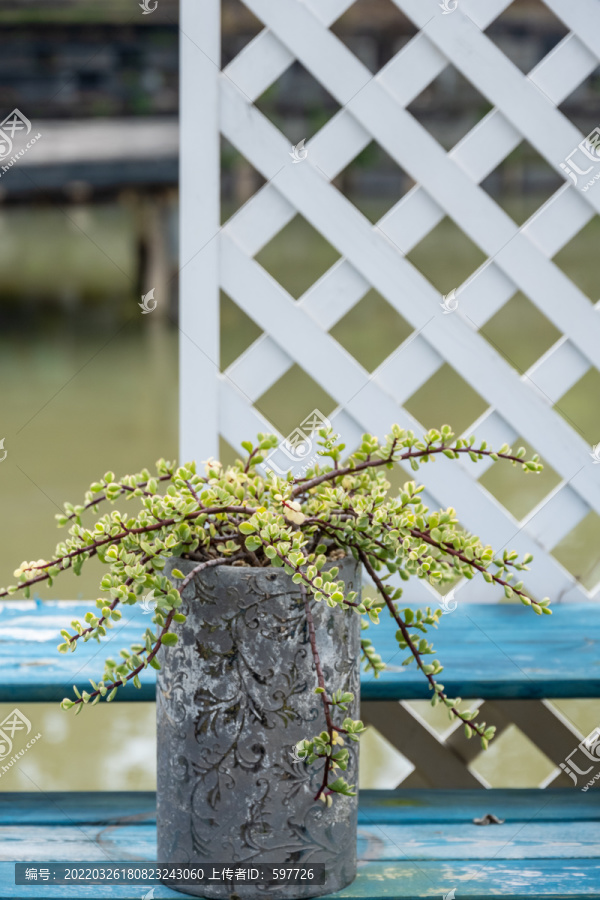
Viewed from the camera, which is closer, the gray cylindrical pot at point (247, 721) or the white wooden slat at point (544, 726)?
the gray cylindrical pot at point (247, 721)

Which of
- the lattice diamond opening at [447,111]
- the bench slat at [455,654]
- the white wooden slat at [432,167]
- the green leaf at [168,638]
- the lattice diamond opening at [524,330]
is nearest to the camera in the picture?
the green leaf at [168,638]

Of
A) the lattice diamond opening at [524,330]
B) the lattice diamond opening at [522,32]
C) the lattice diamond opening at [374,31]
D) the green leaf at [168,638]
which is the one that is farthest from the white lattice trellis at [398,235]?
the lattice diamond opening at [522,32]

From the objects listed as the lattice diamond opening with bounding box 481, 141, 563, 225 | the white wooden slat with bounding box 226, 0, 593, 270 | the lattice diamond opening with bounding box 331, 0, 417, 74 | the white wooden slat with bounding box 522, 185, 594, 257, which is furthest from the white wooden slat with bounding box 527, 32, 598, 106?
the lattice diamond opening with bounding box 331, 0, 417, 74

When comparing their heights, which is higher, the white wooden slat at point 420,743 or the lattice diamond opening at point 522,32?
the lattice diamond opening at point 522,32

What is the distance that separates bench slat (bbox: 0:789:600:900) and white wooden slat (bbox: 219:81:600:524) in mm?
422

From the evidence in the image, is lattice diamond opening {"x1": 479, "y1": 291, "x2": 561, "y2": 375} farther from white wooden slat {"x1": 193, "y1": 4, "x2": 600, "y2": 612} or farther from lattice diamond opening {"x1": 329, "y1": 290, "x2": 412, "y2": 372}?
white wooden slat {"x1": 193, "y1": 4, "x2": 600, "y2": 612}

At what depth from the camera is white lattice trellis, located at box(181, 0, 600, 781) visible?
46.9 inches

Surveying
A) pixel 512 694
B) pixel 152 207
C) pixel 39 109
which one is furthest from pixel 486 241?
pixel 39 109

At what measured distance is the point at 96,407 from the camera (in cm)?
409

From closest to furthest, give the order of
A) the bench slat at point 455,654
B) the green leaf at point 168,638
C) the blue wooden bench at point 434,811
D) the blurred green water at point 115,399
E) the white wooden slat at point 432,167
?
1. the green leaf at point 168,638
2. the blue wooden bench at point 434,811
3. the bench slat at point 455,654
4. the white wooden slat at point 432,167
5. the blurred green water at point 115,399

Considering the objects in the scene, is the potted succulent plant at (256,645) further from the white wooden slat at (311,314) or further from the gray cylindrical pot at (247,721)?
the white wooden slat at (311,314)

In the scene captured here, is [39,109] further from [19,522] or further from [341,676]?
[341,676]

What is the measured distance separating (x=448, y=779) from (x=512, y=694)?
1.23 feet

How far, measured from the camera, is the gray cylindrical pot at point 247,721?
0.75 metres
